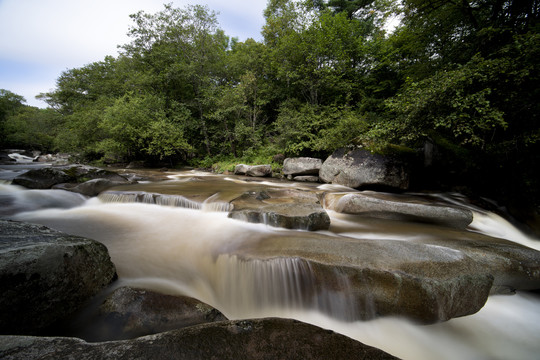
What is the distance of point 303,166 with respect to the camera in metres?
10.7

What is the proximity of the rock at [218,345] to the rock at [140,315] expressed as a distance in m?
0.84

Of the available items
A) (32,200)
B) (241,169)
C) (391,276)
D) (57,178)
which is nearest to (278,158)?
(241,169)

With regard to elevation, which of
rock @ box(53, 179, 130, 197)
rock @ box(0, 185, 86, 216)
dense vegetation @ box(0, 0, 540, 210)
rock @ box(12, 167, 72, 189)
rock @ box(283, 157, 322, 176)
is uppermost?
dense vegetation @ box(0, 0, 540, 210)

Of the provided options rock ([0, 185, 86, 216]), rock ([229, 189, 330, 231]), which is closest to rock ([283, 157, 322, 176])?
rock ([229, 189, 330, 231])

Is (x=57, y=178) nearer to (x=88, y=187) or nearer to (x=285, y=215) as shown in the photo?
(x=88, y=187)

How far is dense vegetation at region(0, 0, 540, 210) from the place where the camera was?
514cm

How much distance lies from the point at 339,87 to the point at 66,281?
15633 mm

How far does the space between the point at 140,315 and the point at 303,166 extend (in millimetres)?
9593

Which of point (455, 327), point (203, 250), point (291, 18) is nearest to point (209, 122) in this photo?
point (291, 18)

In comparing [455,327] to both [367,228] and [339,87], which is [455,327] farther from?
[339,87]

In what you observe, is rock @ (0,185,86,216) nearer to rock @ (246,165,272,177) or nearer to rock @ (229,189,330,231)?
rock @ (229,189,330,231)

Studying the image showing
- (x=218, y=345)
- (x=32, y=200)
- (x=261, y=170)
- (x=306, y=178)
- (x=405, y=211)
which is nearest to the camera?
(x=218, y=345)

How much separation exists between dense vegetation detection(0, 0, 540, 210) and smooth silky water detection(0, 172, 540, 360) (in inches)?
120

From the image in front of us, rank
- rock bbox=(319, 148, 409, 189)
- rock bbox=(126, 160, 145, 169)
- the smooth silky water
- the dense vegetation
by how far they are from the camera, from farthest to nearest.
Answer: rock bbox=(126, 160, 145, 169), rock bbox=(319, 148, 409, 189), the dense vegetation, the smooth silky water
